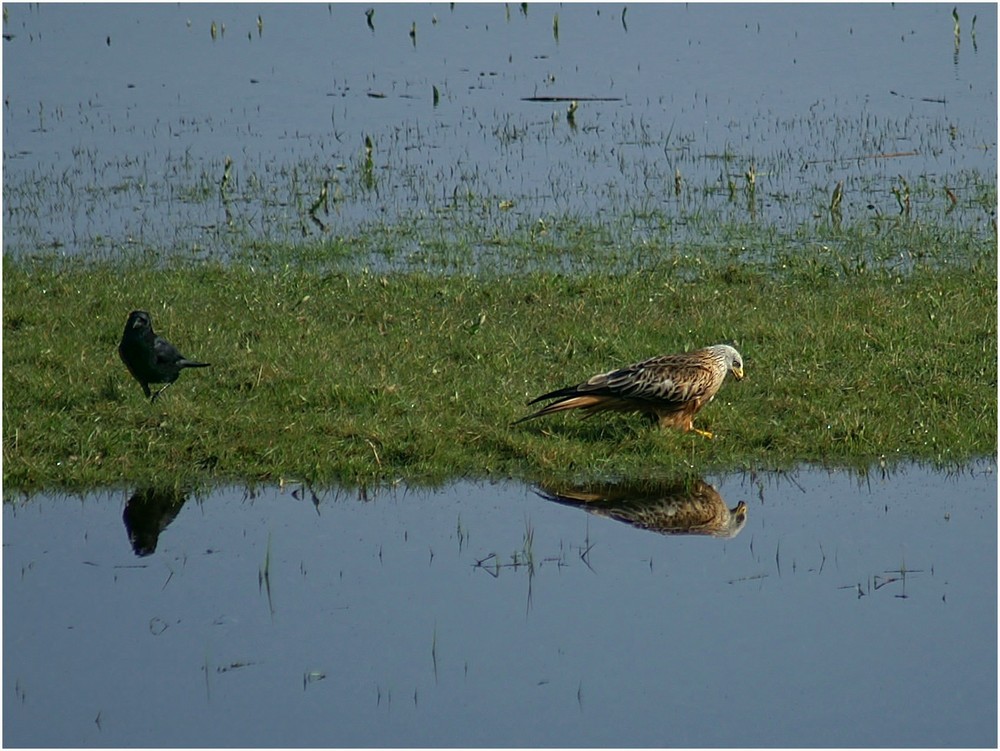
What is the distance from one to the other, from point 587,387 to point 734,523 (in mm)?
1230

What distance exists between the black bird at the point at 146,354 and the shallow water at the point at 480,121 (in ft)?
13.1

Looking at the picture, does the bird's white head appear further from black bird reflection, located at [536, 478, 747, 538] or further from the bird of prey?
black bird reflection, located at [536, 478, 747, 538]

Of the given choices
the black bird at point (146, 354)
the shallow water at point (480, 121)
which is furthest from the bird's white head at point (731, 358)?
the shallow water at point (480, 121)

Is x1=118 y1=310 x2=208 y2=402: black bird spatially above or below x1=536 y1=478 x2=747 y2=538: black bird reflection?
above

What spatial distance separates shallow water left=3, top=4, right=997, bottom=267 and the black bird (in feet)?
13.1

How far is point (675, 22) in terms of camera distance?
2467cm

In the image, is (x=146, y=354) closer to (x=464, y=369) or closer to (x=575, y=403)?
(x=464, y=369)

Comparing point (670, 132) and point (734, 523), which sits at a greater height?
point (670, 132)

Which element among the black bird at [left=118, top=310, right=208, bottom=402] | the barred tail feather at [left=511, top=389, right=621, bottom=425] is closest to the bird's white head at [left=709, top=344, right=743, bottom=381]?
the barred tail feather at [left=511, top=389, right=621, bottom=425]

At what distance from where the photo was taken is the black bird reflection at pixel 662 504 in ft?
25.0

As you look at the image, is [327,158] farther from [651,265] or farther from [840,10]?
[840,10]

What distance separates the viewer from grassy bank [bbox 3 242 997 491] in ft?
27.6

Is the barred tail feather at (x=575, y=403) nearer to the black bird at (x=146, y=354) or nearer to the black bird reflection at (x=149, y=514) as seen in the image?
the black bird reflection at (x=149, y=514)

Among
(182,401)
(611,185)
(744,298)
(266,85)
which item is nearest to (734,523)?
(182,401)
